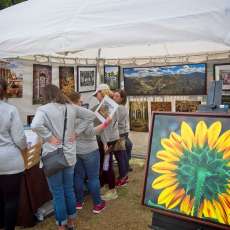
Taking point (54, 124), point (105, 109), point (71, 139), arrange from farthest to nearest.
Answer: point (105, 109)
point (71, 139)
point (54, 124)

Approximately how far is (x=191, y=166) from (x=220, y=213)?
0.27 m

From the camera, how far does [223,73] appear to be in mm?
4777

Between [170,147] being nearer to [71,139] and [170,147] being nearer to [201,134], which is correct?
[201,134]

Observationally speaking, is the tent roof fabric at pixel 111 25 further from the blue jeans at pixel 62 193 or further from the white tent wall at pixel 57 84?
the blue jeans at pixel 62 193

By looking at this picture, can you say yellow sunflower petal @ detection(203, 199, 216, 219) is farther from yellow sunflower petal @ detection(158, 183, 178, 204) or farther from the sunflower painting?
yellow sunflower petal @ detection(158, 183, 178, 204)

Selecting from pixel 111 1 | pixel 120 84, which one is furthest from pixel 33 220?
pixel 120 84

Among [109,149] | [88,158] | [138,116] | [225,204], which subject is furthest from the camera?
[138,116]

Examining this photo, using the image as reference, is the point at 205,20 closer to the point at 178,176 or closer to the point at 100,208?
the point at 178,176

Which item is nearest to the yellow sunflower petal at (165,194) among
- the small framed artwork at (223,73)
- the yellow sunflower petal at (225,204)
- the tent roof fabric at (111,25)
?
the yellow sunflower petal at (225,204)

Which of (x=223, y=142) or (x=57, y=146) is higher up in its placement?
(x=223, y=142)

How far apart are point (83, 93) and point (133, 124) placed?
993mm

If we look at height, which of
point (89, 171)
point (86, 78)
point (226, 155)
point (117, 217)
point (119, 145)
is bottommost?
point (117, 217)

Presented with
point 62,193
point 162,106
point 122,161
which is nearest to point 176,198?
point 62,193

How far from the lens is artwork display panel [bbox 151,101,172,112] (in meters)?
5.30
